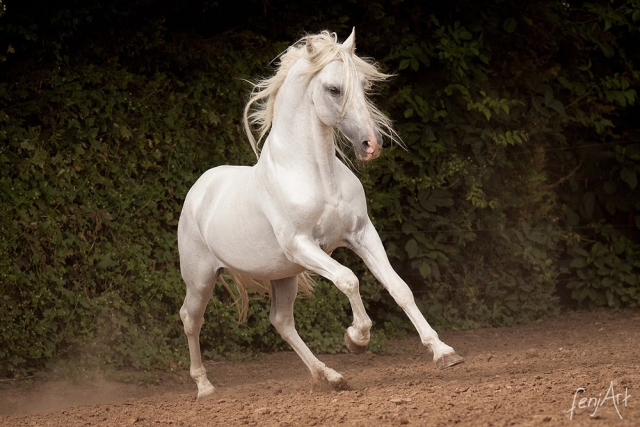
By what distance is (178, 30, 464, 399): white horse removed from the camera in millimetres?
4719

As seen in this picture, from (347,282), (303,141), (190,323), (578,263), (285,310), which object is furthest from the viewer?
(578,263)

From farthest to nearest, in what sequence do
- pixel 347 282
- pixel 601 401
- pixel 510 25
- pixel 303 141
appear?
pixel 510 25 < pixel 303 141 < pixel 347 282 < pixel 601 401

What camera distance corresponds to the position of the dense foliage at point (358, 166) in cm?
705

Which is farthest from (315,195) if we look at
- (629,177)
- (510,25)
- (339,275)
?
(629,177)

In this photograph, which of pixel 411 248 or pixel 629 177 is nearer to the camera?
pixel 411 248

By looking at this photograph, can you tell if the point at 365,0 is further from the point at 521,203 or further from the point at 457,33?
the point at 521,203

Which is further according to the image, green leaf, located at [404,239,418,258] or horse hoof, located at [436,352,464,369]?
green leaf, located at [404,239,418,258]

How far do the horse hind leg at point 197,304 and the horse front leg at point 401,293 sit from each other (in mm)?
1395

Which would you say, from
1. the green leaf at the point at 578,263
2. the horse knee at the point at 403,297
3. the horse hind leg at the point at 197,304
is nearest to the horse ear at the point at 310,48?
the horse knee at the point at 403,297

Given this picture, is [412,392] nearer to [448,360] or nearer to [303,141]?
[448,360]

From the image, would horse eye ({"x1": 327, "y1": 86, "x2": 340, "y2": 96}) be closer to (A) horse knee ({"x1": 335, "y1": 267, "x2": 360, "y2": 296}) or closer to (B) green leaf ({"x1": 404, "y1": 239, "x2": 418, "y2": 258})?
(A) horse knee ({"x1": 335, "y1": 267, "x2": 360, "y2": 296})

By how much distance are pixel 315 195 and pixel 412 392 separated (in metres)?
1.20

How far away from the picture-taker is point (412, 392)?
453 cm

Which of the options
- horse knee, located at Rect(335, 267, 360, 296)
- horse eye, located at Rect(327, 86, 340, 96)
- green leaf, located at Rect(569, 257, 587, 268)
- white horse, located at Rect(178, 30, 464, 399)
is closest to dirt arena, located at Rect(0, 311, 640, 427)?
white horse, located at Rect(178, 30, 464, 399)
